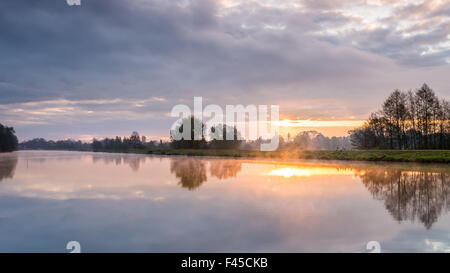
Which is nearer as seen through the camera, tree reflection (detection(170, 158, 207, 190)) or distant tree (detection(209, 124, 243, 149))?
tree reflection (detection(170, 158, 207, 190))

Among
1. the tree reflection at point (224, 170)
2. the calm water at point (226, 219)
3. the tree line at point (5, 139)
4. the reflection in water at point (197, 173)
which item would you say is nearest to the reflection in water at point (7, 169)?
the calm water at point (226, 219)

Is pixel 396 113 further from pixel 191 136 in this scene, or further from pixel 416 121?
pixel 191 136

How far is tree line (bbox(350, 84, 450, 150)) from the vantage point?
36.8 meters

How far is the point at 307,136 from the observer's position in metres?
108

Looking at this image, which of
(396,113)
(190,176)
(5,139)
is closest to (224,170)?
(190,176)

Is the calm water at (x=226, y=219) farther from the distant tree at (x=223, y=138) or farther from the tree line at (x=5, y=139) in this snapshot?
the tree line at (x=5, y=139)

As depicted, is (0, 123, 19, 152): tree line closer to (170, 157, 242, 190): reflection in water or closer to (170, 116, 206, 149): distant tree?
(170, 116, 206, 149): distant tree

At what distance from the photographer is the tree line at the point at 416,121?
3684 cm

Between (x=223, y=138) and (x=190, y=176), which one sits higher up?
(x=223, y=138)

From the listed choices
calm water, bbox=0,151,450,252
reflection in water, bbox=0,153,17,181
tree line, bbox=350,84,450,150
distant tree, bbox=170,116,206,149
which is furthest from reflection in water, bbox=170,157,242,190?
distant tree, bbox=170,116,206,149

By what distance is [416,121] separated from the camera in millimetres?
38438

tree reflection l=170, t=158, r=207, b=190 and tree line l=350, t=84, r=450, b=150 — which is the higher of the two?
tree line l=350, t=84, r=450, b=150

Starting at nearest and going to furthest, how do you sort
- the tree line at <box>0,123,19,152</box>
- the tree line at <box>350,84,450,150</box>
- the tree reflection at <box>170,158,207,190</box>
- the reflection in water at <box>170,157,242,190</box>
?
the tree reflection at <box>170,158,207,190</box> < the reflection in water at <box>170,157,242,190</box> < the tree line at <box>350,84,450,150</box> < the tree line at <box>0,123,19,152</box>
